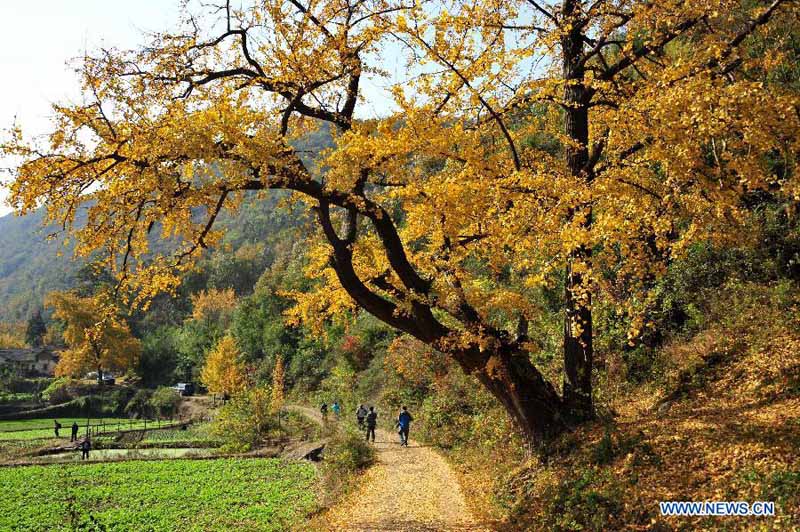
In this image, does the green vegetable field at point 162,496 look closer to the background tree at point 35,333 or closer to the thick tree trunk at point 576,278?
the thick tree trunk at point 576,278

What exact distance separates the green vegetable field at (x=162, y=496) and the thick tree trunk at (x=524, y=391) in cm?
458

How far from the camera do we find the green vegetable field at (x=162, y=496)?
10797 mm

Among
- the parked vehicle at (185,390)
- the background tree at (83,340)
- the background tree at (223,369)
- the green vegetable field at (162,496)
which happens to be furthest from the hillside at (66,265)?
the green vegetable field at (162,496)

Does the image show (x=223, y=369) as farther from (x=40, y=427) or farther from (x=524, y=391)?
(x=524, y=391)

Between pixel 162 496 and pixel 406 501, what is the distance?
758 centimetres

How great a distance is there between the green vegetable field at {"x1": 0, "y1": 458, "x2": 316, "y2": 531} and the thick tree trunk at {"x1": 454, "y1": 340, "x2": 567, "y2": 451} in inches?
180

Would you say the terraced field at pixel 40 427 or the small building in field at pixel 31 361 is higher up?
the small building in field at pixel 31 361

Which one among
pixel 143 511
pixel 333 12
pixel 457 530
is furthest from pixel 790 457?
pixel 143 511

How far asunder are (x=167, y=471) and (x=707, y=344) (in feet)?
53.7

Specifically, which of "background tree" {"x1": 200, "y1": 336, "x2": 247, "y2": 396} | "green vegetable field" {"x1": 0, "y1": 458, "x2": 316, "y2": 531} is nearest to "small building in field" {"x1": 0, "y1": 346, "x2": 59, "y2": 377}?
"background tree" {"x1": 200, "y1": 336, "x2": 247, "y2": 396}

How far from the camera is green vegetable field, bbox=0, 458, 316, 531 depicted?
1080cm

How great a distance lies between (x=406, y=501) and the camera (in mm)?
9672

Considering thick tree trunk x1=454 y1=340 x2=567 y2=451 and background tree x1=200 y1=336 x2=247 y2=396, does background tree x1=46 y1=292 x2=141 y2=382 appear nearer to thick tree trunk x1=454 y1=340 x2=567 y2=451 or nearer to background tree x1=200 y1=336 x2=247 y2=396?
background tree x1=200 y1=336 x2=247 y2=396

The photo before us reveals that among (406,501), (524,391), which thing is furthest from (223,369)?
(524,391)
